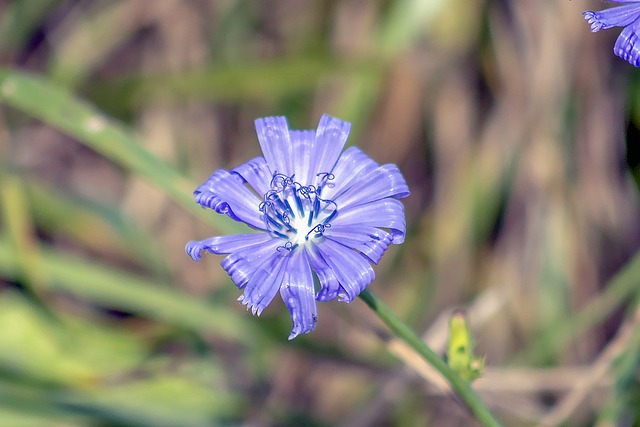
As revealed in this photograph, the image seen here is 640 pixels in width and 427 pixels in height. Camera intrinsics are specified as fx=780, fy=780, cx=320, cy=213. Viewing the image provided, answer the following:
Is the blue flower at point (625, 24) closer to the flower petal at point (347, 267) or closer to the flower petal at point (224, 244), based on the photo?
the flower petal at point (347, 267)

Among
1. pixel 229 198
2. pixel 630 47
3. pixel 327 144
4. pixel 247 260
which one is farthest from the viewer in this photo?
pixel 327 144

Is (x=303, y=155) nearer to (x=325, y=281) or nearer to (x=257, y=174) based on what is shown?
(x=257, y=174)

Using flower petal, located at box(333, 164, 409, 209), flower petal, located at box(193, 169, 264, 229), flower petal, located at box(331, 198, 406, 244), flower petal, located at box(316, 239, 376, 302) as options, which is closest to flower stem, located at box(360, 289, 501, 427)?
flower petal, located at box(316, 239, 376, 302)

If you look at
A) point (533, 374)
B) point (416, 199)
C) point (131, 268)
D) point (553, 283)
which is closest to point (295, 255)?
point (533, 374)

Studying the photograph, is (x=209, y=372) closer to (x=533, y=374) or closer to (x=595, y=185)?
(x=533, y=374)

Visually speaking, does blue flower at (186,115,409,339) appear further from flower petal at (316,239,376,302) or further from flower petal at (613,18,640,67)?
flower petal at (613,18,640,67)

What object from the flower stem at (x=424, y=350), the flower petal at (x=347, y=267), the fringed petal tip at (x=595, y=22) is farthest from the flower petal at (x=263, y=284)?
the fringed petal tip at (x=595, y=22)

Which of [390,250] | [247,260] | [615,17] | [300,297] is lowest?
[300,297]

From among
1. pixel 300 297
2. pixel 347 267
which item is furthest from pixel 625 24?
pixel 300 297
